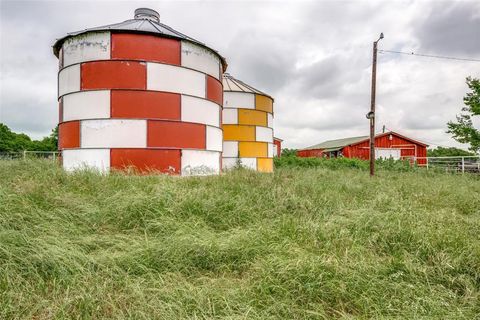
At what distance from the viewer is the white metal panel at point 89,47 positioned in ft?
22.6

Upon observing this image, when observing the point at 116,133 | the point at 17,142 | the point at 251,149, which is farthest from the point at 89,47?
the point at 17,142

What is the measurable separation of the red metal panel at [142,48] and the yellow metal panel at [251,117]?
5.82 meters

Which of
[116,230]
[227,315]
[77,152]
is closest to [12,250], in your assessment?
[116,230]

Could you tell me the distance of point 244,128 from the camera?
1269 centimetres

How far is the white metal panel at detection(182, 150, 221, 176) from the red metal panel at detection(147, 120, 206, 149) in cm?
21

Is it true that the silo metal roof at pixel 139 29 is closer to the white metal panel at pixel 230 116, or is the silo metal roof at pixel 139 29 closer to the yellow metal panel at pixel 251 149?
the white metal panel at pixel 230 116

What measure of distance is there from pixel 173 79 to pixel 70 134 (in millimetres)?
2989

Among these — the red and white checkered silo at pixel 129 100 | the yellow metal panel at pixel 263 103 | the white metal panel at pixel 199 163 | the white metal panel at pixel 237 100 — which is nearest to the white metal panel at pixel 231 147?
the white metal panel at pixel 237 100

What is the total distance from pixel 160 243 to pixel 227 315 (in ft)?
4.62

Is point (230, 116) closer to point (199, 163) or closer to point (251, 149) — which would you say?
point (251, 149)

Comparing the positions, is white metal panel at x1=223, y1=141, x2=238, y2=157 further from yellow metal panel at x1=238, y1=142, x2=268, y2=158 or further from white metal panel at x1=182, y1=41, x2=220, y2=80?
white metal panel at x1=182, y1=41, x2=220, y2=80

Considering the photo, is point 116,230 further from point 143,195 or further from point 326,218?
point 326,218

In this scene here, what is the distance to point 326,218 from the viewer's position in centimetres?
444

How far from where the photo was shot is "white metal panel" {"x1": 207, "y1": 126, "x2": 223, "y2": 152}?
793 cm
